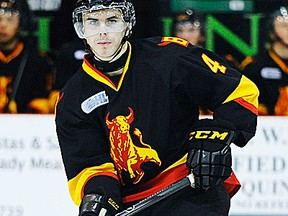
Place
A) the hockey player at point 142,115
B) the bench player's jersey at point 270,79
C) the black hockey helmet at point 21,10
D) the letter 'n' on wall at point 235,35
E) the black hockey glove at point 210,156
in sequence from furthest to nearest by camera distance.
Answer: the letter 'n' on wall at point 235,35
the black hockey helmet at point 21,10
the bench player's jersey at point 270,79
the hockey player at point 142,115
the black hockey glove at point 210,156

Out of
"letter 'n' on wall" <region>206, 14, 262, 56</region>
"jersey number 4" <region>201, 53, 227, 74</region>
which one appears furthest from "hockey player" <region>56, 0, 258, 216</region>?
"letter 'n' on wall" <region>206, 14, 262, 56</region>

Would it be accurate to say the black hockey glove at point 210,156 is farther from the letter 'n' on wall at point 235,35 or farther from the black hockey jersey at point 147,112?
the letter 'n' on wall at point 235,35

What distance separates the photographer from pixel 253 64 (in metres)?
5.04

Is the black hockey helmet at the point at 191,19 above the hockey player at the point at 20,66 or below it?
above

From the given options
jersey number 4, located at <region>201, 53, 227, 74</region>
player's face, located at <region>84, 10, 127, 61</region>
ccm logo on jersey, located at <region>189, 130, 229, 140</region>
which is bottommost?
ccm logo on jersey, located at <region>189, 130, 229, 140</region>

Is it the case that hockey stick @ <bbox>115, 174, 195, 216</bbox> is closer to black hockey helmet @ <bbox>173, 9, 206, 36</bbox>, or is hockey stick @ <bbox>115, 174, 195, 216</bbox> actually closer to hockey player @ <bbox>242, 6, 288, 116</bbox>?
hockey player @ <bbox>242, 6, 288, 116</bbox>

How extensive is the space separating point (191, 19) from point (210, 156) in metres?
2.19

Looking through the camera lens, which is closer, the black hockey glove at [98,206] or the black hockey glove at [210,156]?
the black hockey glove at [210,156]

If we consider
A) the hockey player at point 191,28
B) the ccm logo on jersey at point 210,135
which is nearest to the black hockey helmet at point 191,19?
the hockey player at point 191,28

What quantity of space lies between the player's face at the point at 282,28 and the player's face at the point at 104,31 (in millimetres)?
2092

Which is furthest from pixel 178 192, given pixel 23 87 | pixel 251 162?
pixel 23 87

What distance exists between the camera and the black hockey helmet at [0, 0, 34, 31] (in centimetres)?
498

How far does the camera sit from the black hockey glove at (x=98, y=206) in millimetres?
3094

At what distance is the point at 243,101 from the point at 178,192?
1.24ft
